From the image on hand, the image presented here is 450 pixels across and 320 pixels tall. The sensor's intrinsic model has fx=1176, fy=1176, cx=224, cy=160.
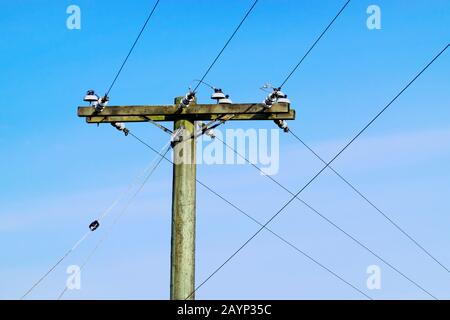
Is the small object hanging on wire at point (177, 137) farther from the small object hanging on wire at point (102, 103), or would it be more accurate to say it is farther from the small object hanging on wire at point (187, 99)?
the small object hanging on wire at point (102, 103)

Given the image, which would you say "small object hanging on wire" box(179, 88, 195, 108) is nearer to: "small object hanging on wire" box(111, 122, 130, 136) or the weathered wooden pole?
the weathered wooden pole

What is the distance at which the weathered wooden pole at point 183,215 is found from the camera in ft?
63.3

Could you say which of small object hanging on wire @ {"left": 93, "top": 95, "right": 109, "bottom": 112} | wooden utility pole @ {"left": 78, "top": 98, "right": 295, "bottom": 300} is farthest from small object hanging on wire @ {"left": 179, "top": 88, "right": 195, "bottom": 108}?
small object hanging on wire @ {"left": 93, "top": 95, "right": 109, "bottom": 112}

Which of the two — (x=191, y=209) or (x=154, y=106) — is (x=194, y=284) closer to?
(x=191, y=209)

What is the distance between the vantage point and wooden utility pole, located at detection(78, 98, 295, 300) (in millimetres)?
19359

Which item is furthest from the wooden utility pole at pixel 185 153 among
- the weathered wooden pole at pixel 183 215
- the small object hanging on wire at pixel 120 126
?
the small object hanging on wire at pixel 120 126

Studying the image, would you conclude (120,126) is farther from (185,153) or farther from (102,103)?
(185,153)

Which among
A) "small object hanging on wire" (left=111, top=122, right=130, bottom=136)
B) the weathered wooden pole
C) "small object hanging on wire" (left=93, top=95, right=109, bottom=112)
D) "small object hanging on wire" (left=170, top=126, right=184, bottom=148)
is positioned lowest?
the weathered wooden pole

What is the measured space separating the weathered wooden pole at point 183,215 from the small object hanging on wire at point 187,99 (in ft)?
0.65

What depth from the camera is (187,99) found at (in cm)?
1986

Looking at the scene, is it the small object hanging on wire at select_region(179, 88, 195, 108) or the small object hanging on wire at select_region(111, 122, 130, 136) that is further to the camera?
the small object hanging on wire at select_region(111, 122, 130, 136)

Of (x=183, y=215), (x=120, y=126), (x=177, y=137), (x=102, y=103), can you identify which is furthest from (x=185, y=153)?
(x=102, y=103)

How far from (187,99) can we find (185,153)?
2.99 feet
